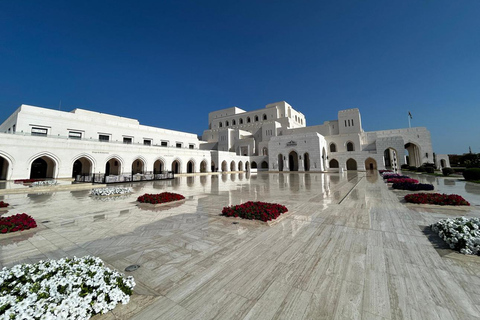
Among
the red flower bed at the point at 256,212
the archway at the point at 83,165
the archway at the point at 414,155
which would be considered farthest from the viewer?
the archway at the point at 414,155

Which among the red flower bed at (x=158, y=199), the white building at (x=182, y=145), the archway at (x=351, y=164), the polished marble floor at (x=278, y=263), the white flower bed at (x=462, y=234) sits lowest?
the polished marble floor at (x=278, y=263)

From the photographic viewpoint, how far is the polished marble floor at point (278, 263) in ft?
7.72

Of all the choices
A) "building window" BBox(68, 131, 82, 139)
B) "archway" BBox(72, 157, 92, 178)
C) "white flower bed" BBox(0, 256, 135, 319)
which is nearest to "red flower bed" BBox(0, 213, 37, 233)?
"white flower bed" BBox(0, 256, 135, 319)

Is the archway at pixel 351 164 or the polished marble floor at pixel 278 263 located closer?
the polished marble floor at pixel 278 263

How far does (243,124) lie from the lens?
60.2m

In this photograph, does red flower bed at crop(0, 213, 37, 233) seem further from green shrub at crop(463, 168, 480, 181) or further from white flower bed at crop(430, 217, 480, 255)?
green shrub at crop(463, 168, 480, 181)

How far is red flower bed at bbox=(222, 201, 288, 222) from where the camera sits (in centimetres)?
586

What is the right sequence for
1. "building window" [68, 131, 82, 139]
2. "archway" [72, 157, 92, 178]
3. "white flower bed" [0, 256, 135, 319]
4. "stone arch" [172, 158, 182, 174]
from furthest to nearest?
"stone arch" [172, 158, 182, 174] < "building window" [68, 131, 82, 139] < "archway" [72, 157, 92, 178] < "white flower bed" [0, 256, 135, 319]

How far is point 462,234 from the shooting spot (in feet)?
12.5

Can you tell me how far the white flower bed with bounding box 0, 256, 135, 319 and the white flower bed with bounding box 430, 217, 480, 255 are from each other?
6.11 meters

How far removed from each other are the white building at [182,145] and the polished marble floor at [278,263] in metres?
19.6

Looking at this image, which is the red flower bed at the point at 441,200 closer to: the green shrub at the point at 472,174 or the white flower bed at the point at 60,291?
the white flower bed at the point at 60,291

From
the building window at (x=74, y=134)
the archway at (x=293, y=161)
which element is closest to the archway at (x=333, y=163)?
the archway at (x=293, y=161)

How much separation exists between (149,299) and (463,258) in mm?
5578
